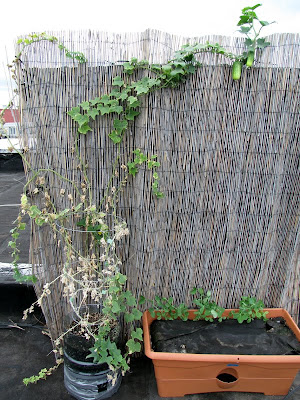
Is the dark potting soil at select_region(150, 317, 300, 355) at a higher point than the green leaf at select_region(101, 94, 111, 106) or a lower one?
lower

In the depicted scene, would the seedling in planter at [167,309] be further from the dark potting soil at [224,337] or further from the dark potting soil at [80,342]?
the dark potting soil at [80,342]

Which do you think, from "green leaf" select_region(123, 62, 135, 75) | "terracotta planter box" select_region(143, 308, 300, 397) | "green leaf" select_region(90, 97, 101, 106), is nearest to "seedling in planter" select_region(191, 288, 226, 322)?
"terracotta planter box" select_region(143, 308, 300, 397)

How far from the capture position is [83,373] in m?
2.05

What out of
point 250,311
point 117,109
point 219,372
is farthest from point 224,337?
point 117,109

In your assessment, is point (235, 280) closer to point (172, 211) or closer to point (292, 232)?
point (292, 232)

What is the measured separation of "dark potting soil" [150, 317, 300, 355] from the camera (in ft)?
6.84

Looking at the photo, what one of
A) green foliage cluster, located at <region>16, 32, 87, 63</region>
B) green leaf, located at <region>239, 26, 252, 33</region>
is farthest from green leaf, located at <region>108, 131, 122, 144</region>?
green leaf, located at <region>239, 26, 252, 33</region>

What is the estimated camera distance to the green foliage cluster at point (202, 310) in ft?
7.68

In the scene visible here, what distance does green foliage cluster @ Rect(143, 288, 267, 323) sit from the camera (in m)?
2.34

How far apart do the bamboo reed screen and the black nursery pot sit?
0.40m

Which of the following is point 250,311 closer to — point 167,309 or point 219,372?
point 219,372

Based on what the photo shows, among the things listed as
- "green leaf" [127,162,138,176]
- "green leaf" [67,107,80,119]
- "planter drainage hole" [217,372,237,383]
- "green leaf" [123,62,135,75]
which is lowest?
"planter drainage hole" [217,372,237,383]

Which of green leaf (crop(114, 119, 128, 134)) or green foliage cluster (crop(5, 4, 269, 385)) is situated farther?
green leaf (crop(114, 119, 128, 134))

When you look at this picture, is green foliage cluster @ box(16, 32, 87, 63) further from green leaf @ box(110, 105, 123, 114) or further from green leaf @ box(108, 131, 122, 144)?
green leaf @ box(108, 131, 122, 144)
